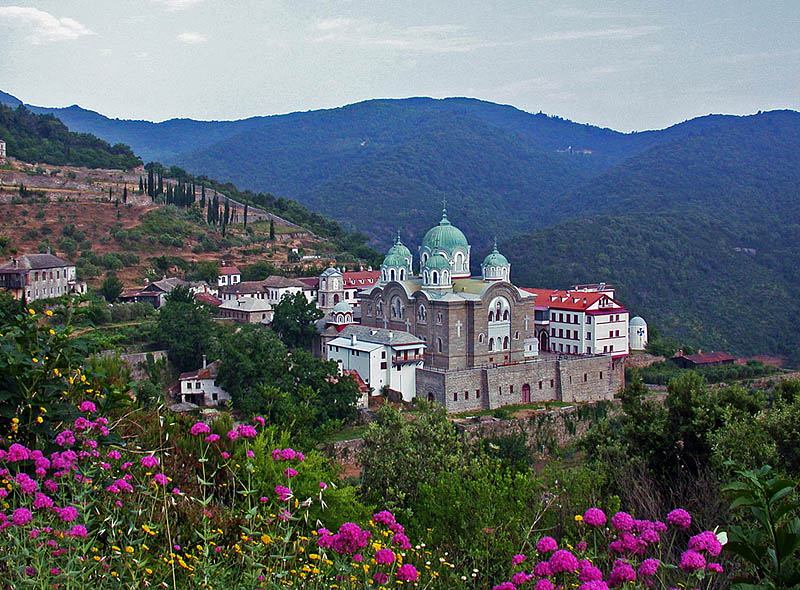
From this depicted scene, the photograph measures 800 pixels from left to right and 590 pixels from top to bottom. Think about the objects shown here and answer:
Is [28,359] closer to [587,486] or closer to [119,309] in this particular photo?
[587,486]

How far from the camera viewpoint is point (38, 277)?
3684cm

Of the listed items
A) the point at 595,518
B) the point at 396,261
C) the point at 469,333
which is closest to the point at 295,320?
the point at 396,261

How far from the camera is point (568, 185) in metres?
141

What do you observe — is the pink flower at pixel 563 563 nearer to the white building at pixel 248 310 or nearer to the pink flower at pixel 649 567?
the pink flower at pixel 649 567

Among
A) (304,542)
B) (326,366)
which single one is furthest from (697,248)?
(304,542)

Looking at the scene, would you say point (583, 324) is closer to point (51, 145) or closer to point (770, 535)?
point (770, 535)

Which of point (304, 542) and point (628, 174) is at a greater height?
point (628, 174)

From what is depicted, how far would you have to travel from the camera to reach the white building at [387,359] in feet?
98.4

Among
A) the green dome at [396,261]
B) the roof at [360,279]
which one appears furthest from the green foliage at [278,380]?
the roof at [360,279]

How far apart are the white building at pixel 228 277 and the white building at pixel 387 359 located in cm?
1641

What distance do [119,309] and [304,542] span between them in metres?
32.9

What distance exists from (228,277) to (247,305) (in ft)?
25.6

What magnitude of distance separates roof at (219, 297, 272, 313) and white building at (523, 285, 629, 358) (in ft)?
45.9

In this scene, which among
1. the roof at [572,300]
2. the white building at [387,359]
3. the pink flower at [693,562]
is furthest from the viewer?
the roof at [572,300]
